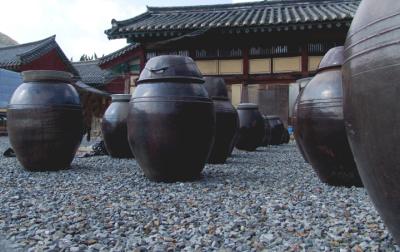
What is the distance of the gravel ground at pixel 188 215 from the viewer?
1.88 meters

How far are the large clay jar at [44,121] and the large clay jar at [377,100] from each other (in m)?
3.61

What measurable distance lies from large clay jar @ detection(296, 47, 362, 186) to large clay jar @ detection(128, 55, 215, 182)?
89cm

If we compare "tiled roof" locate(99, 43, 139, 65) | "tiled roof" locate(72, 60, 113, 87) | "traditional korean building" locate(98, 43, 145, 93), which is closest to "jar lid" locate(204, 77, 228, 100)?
"traditional korean building" locate(98, 43, 145, 93)

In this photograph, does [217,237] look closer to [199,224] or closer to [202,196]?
[199,224]

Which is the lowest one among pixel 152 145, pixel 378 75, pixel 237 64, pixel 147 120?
pixel 152 145

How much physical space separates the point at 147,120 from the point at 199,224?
4.83ft

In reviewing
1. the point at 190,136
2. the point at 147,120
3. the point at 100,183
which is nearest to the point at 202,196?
the point at 190,136

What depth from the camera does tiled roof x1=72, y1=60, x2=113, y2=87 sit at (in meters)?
20.0

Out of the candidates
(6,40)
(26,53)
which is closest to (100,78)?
(26,53)

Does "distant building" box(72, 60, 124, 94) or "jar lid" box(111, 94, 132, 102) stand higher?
"distant building" box(72, 60, 124, 94)

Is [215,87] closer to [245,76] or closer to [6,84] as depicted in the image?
[245,76]

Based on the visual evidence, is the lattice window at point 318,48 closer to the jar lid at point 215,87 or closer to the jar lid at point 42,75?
the jar lid at point 215,87

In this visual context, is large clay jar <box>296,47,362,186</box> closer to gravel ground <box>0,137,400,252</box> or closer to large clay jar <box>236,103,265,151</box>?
gravel ground <box>0,137,400,252</box>

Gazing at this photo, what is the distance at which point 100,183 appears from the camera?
12.0 feet
